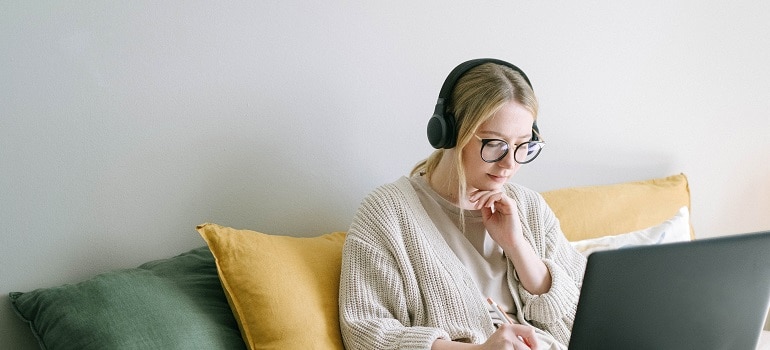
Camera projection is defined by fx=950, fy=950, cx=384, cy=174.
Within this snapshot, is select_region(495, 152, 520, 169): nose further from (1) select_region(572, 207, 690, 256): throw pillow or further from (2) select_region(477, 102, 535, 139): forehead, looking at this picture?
(1) select_region(572, 207, 690, 256): throw pillow

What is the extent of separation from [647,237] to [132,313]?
4.48 feet

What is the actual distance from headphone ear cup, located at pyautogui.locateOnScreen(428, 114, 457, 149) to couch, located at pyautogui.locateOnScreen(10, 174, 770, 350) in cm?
32

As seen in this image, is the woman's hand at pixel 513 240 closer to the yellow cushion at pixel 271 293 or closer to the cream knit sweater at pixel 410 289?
the cream knit sweater at pixel 410 289

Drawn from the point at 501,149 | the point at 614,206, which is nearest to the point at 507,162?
the point at 501,149

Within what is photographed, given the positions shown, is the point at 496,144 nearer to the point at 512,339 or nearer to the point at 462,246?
the point at 462,246

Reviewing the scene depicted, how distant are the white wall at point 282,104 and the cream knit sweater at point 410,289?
298 mm

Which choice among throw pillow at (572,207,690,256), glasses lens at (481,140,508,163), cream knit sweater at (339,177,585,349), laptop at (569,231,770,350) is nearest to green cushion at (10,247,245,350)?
cream knit sweater at (339,177,585,349)

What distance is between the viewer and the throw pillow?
2.35 meters

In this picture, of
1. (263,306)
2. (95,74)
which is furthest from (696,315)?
(95,74)

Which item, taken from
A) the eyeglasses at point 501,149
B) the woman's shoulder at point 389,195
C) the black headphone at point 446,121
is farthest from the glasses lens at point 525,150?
the woman's shoulder at point 389,195

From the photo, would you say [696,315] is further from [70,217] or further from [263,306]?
[70,217]

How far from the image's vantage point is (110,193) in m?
1.87

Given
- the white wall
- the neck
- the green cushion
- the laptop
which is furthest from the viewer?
the neck

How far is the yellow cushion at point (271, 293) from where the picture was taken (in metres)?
1.79
